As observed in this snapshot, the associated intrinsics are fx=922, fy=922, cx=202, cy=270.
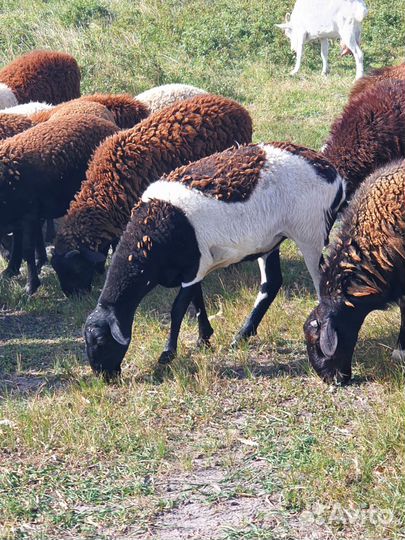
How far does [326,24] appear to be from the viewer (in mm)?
16219

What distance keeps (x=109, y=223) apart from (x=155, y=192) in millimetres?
1482

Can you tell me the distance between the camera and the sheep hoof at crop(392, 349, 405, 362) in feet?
20.3

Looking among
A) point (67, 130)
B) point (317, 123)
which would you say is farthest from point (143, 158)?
point (317, 123)

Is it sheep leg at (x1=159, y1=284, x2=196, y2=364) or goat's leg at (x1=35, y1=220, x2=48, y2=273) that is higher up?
sheep leg at (x1=159, y1=284, x2=196, y2=364)

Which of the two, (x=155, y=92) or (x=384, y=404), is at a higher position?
(x=155, y=92)

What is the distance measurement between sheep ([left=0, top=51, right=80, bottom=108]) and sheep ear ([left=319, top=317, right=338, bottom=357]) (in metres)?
6.69

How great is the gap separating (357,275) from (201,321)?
151 cm

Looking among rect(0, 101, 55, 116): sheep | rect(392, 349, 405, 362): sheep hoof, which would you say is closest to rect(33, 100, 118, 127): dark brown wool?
rect(0, 101, 55, 116): sheep

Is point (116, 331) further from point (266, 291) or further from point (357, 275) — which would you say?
point (357, 275)

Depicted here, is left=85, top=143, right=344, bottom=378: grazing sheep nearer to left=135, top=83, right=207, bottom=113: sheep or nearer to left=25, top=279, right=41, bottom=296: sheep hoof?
left=25, top=279, right=41, bottom=296: sheep hoof

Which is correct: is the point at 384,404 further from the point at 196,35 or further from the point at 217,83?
the point at 196,35

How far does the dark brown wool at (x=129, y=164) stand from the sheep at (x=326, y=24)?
26.9ft

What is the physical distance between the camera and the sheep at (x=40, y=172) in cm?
841

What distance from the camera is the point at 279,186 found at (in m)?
6.49
